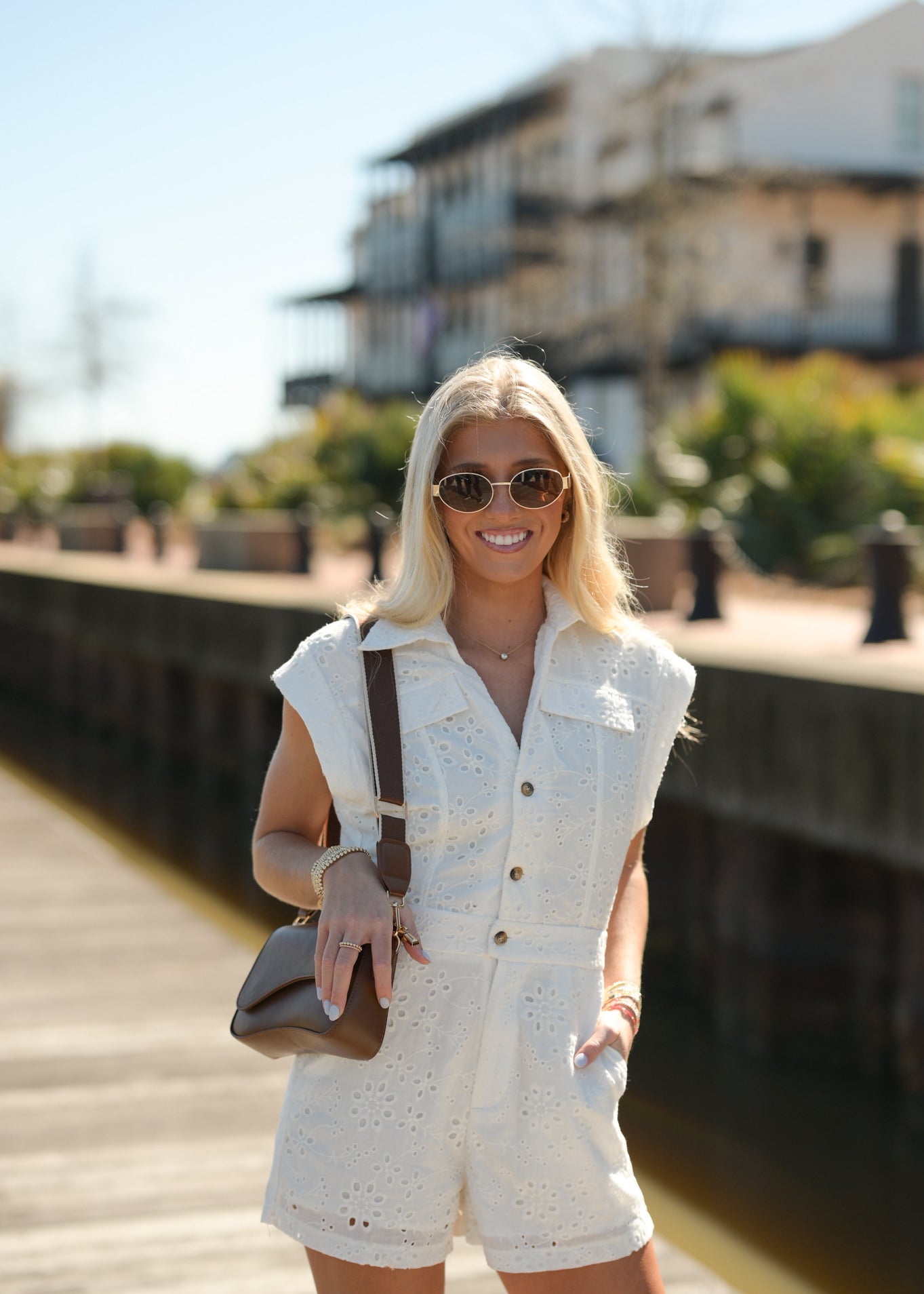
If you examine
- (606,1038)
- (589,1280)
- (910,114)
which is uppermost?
(910,114)

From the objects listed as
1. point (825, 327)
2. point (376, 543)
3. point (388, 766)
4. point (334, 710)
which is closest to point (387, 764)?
point (388, 766)

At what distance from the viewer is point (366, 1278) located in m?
2.23

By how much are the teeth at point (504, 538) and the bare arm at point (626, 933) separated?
1.49ft

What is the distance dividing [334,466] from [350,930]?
28.3 metres

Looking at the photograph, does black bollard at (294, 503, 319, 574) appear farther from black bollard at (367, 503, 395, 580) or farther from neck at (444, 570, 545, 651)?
neck at (444, 570, 545, 651)

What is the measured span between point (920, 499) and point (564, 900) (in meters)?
13.3

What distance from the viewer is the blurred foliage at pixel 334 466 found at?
27406 millimetres

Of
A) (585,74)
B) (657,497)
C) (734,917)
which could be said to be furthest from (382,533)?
(585,74)

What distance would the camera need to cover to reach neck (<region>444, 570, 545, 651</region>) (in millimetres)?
2469

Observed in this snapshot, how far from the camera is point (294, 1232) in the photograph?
2.27 m

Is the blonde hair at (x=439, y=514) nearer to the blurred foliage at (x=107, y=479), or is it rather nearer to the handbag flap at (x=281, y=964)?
the handbag flap at (x=281, y=964)

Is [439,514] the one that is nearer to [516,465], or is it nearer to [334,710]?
[516,465]

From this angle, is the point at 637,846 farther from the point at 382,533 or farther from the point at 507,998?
the point at 382,533

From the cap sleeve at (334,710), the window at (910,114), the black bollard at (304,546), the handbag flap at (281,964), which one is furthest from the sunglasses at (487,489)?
the window at (910,114)
